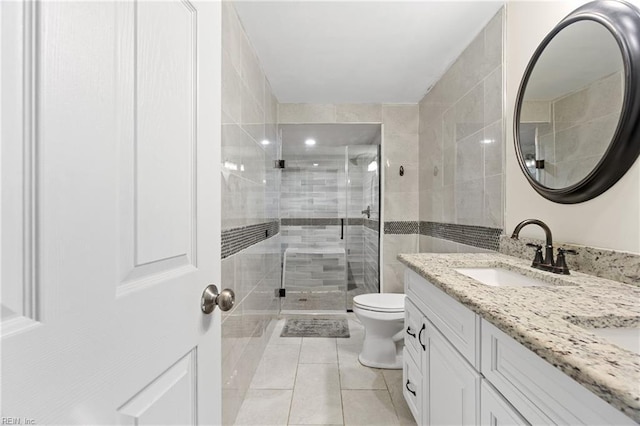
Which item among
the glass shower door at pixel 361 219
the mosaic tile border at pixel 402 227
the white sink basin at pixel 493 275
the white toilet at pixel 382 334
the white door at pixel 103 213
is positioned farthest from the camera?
the glass shower door at pixel 361 219

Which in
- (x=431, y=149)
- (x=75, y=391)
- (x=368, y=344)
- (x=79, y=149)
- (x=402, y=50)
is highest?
(x=402, y=50)

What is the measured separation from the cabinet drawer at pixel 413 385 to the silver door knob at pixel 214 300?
1099mm

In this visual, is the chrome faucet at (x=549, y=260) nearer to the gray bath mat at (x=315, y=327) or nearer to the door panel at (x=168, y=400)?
the door panel at (x=168, y=400)

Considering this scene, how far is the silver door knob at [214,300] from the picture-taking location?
2.33 feet

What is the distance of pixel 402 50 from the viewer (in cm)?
210

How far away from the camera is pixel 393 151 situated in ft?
10.2

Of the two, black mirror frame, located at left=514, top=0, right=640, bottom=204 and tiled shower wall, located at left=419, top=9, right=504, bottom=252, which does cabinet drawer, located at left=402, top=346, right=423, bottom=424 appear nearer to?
tiled shower wall, located at left=419, top=9, right=504, bottom=252

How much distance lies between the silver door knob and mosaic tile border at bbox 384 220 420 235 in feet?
8.44

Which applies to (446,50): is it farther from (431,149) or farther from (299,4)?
(299,4)

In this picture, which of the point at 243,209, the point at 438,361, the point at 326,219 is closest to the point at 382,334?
the point at 438,361

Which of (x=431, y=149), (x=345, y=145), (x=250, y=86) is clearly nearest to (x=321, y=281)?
(x=345, y=145)

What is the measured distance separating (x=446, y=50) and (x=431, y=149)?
84 cm

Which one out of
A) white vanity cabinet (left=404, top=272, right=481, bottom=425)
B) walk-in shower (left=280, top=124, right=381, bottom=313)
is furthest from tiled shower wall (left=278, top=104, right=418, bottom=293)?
white vanity cabinet (left=404, top=272, right=481, bottom=425)

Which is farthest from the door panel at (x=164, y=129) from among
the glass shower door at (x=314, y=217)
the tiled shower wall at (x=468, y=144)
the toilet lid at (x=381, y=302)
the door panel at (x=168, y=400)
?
the glass shower door at (x=314, y=217)
